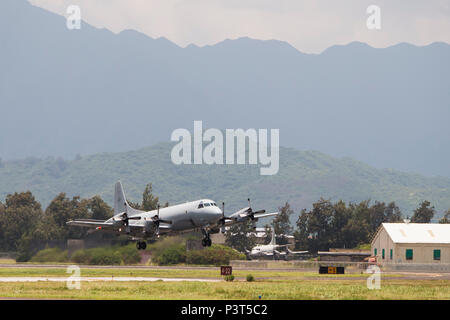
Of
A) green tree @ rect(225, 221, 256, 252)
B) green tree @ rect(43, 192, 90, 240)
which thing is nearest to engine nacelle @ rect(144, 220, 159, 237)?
green tree @ rect(43, 192, 90, 240)

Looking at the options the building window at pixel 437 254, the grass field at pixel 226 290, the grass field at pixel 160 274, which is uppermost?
the building window at pixel 437 254

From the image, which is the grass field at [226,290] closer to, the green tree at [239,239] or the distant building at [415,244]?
the distant building at [415,244]

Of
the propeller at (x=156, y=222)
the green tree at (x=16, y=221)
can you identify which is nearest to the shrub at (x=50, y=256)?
the propeller at (x=156, y=222)

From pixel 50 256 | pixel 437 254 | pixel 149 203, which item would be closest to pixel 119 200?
pixel 50 256

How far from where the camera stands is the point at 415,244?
358 ft

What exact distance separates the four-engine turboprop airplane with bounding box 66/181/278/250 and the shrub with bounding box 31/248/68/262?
19.6m

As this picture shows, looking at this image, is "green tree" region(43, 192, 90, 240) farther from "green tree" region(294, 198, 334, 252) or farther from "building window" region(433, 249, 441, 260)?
"building window" region(433, 249, 441, 260)

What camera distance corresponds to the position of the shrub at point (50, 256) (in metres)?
104

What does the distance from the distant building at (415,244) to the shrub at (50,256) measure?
47998 mm

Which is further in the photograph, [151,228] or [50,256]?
[50,256]

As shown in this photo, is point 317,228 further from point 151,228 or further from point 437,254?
point 151,228

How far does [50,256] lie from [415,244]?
174 feet

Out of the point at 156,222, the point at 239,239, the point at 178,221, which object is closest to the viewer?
the point at 178,221
